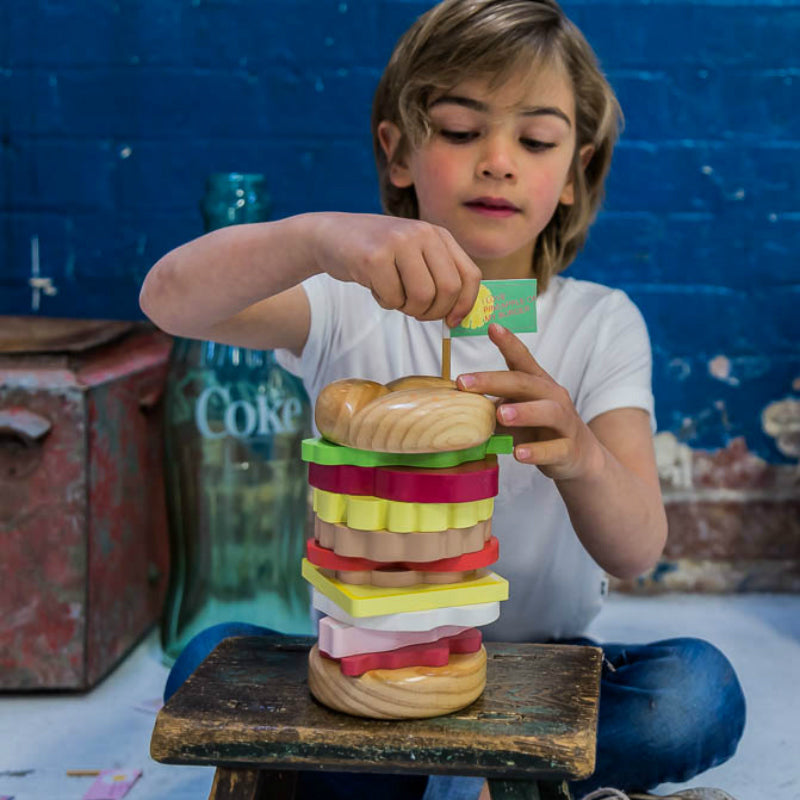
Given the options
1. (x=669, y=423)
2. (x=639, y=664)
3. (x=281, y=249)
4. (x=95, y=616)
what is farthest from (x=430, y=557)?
(x=669, y=423)

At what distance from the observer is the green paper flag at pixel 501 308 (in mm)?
1020

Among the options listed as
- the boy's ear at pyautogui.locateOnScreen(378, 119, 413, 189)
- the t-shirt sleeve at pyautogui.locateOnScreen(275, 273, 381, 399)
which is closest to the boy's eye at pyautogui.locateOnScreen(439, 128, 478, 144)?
the boy's ear at pyautogui.locateOnScreen(378, 119, 413, 189)

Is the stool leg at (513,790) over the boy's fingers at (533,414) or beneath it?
beneath

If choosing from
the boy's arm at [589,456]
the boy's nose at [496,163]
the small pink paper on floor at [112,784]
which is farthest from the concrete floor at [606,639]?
the boy's nose at [496,163]

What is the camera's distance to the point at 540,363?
1.51 m

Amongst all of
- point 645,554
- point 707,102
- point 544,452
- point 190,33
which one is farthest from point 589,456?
point 190,33

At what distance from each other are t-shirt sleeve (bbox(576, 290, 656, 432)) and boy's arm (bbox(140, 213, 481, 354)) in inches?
16.1

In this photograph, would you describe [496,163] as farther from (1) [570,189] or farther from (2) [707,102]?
(2) [707,102]

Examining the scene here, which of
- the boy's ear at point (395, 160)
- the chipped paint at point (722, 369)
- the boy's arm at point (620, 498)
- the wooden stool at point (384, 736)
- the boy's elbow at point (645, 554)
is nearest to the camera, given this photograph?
the wooden stool at point (384, 736)

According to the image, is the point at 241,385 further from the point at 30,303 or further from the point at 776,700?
the point at 776,700

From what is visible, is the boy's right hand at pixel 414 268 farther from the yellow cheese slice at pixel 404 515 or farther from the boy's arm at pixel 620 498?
the boy's arm at pixel 620 498

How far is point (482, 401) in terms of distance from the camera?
37.8 inches

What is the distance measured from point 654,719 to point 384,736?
47 cm

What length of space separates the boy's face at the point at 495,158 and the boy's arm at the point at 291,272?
0.86 feet
